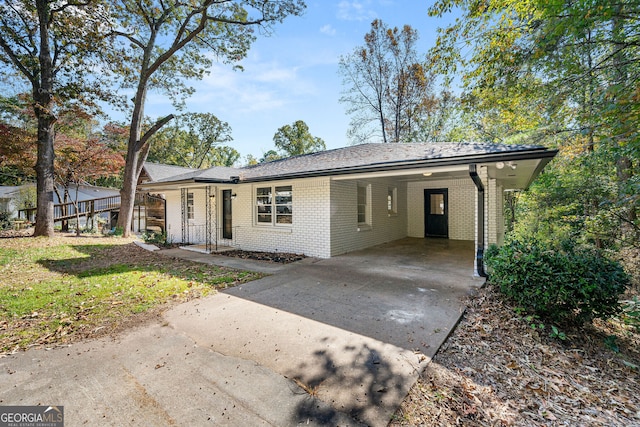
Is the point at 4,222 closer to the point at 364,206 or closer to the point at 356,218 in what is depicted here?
the point at 356,218

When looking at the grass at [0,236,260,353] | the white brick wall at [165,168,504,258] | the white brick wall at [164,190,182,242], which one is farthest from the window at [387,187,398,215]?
the white brick wall at [164,190,182,242]

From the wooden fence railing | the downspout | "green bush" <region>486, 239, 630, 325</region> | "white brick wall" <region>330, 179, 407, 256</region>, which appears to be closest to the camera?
"green bush" <region>486, 239, 630, 325</region>

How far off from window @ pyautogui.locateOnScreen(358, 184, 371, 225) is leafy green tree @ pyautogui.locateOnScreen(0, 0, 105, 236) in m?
12.8

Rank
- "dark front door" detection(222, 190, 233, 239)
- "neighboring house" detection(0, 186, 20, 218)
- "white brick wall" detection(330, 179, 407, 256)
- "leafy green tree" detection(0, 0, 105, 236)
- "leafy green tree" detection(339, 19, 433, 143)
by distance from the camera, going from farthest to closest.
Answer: "leafy green tree" detection(339, 19, 433, 143), "neighboring house" detection(0, 186, 20, 218), "dark front door" detection(222, 190, 233, 239), "leafy green tree" detection(0, 0, 105, 236), "white brick wall" detection(330, 179, 407, 256)

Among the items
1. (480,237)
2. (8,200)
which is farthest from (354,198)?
(8,200)

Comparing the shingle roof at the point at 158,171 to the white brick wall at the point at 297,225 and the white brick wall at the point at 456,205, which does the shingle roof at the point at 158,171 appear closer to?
the white brick wall at the point at 297,225

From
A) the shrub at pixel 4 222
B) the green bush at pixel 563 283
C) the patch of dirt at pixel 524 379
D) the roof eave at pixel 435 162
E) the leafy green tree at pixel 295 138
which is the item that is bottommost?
the patch of dirt at pixel 524 379

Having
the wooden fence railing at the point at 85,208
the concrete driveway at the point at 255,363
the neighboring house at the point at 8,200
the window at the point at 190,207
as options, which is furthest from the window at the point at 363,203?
the neighboring house at the point at 8,200

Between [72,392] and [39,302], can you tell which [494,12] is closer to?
[72,392]

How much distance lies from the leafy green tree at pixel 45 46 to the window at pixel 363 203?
1280cm

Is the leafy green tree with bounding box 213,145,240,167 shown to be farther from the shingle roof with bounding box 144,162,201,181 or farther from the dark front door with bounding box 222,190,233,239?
the dark front door with bounding box 222,190,233,239

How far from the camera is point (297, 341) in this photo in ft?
10.7

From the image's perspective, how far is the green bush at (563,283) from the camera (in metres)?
3.50

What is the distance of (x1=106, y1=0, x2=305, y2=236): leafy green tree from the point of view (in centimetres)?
1244
